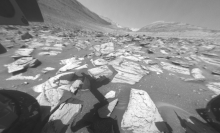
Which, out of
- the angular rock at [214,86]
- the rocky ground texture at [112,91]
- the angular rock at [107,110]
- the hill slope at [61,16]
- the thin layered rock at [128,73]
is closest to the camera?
the rocky ground texture at [112,91]

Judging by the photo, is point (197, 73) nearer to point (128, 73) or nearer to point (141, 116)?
point (128, 73)

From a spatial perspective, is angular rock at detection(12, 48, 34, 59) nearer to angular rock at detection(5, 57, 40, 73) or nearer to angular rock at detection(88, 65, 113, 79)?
angular rock at detection(5, 57, 40, 73)

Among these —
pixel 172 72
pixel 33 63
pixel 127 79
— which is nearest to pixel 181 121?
pixel 127 79

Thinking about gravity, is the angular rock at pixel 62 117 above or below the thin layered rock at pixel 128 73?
below

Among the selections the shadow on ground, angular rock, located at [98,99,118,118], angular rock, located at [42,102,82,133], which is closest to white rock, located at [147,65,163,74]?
angular rock, located at [98,99,118,118]

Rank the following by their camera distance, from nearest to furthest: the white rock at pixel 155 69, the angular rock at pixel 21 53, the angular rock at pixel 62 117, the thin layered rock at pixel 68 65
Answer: the angular rock at pixel 62 117 < the thin layered rock at pixel 68 65 < the white rock at pixel 155 69 < the angular rock at pixel 21 53

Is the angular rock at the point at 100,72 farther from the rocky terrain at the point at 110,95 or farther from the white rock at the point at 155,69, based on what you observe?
the white rock at the point at 155,69

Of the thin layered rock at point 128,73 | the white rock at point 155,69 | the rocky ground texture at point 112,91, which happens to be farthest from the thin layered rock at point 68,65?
the white rock at point 155,69
